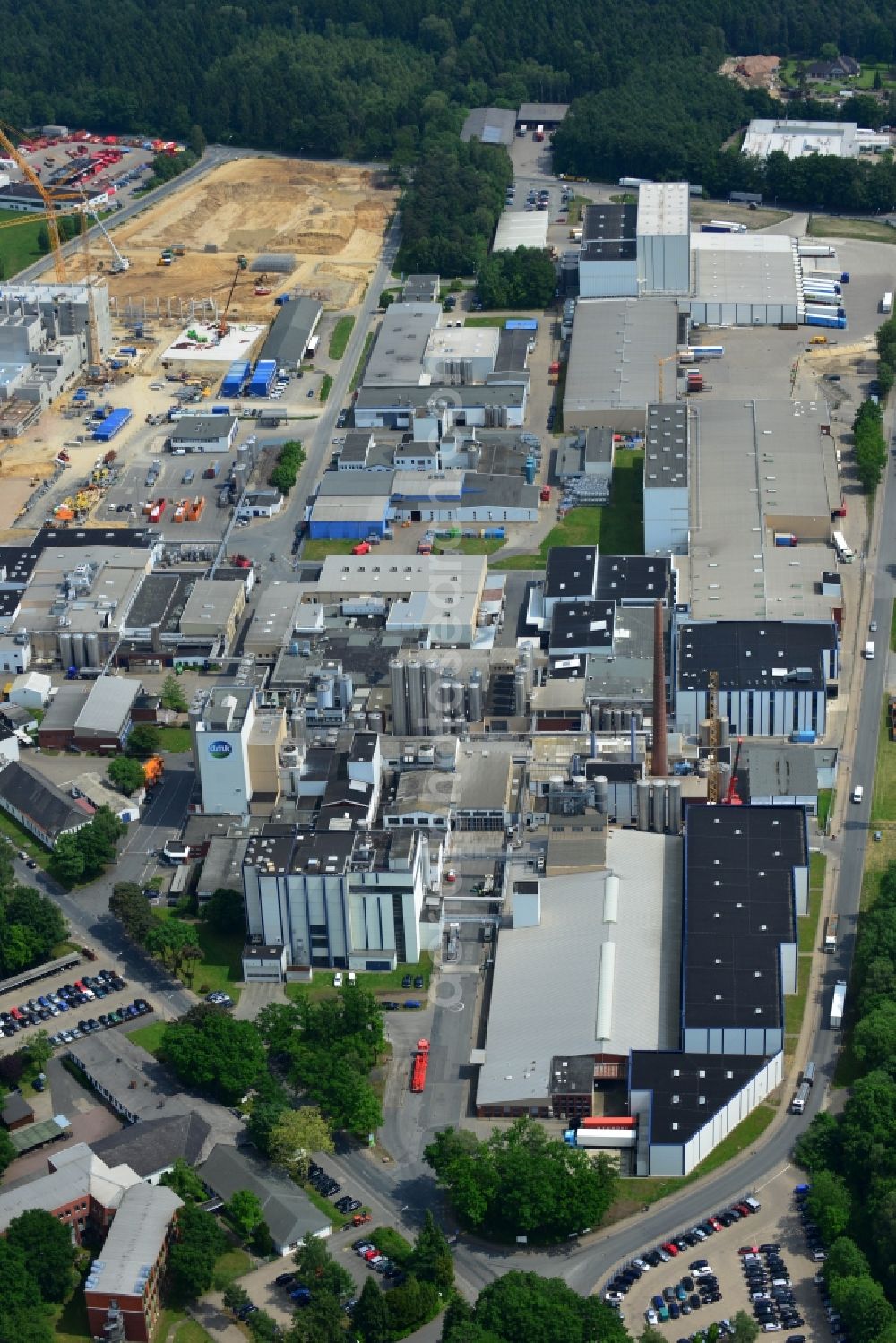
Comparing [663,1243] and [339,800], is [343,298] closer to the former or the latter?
[339,800]

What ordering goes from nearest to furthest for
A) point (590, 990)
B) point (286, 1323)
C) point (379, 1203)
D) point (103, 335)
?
point (286, 1323) → point (379, 1203) → point (590, 990) → point (103, 335)

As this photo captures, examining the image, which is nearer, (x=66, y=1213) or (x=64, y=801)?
(x=66, y=1213)

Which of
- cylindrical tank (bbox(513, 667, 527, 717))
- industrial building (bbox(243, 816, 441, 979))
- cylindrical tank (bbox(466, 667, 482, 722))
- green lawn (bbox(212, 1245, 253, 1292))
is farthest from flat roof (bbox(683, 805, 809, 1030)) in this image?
green lawn (bbox(212, 1245, 253, 1292))

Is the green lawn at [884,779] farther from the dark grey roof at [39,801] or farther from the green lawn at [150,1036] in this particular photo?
the dark grey roof at [39,801]

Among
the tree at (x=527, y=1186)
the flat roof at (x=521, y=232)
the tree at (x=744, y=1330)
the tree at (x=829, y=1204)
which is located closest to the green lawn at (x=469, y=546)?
the flat roof at (x=521, y=232)

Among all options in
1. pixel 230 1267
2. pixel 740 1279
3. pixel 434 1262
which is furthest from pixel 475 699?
pixel 740 1279

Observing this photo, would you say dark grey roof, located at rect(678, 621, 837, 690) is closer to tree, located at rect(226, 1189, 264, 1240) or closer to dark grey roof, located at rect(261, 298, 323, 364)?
tree, located at rect(226, 1189, 264, 1240)

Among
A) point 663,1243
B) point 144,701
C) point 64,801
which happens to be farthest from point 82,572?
point 663,1243
